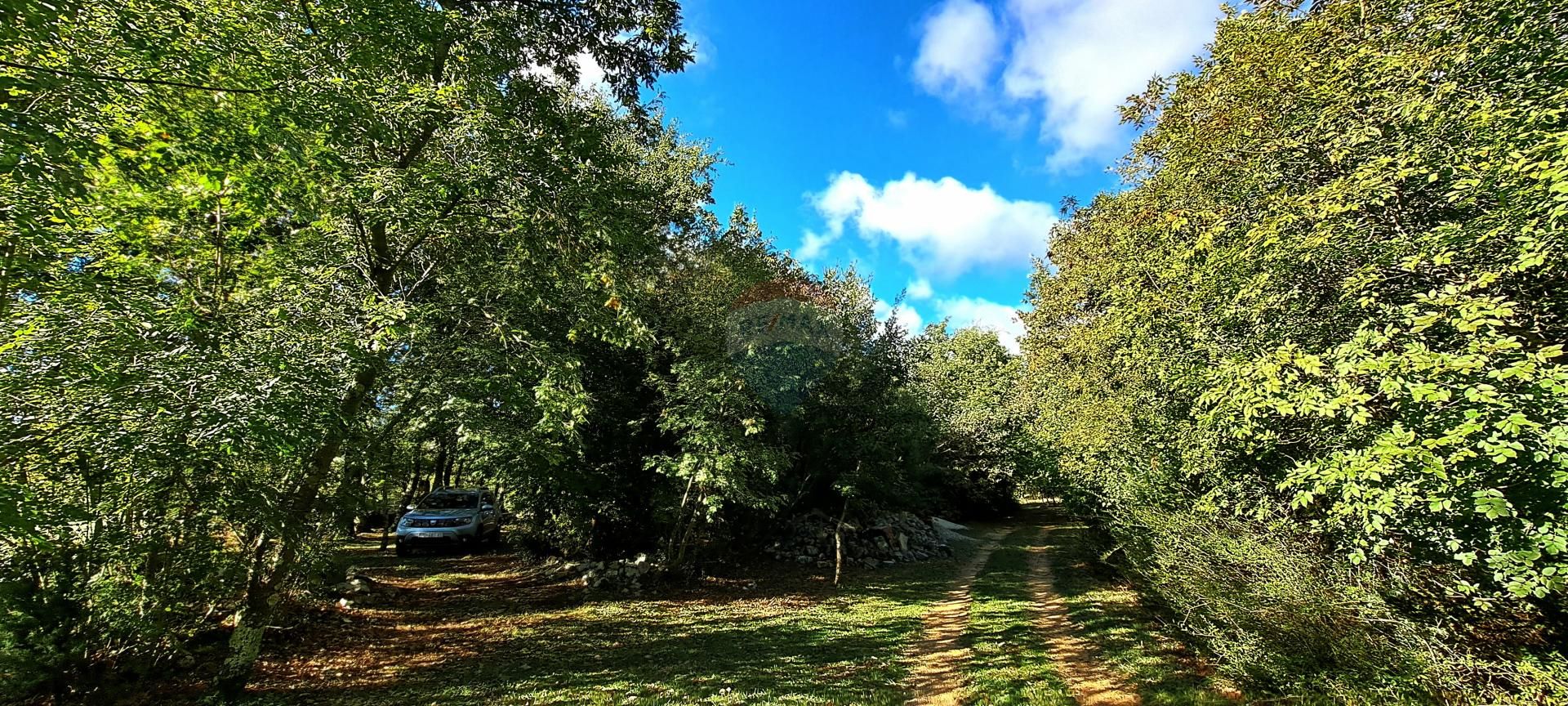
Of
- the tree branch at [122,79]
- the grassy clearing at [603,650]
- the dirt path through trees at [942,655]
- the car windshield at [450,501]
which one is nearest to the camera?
the tree branch at [122,79]

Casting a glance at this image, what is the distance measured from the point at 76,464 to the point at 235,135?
2.71 m

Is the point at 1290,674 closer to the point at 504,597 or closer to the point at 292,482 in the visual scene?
the point at 292,482

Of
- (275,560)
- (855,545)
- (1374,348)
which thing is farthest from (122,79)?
(855,545)

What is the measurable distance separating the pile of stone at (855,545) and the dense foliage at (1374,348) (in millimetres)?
9264

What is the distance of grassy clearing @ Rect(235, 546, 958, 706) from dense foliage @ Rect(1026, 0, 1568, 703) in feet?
13.3

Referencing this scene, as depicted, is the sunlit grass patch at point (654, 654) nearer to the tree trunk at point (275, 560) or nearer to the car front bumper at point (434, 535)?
the tree trunk at point (275, 560)

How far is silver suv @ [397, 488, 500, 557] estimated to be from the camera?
14.3m

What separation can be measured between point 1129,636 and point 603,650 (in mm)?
7713

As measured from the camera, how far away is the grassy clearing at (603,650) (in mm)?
6070

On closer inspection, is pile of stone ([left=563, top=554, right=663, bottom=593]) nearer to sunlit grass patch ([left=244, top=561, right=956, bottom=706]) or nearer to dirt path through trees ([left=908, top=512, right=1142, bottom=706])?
sunlit grass patch ([left=244, top=561, right=956, bottom=706])

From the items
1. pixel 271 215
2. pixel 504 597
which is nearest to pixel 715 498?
pixel 504 597

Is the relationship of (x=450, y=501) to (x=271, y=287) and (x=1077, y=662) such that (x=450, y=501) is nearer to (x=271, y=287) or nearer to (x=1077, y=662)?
(x=271, y=287)

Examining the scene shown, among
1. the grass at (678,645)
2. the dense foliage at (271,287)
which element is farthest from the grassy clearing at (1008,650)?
the dense foliage at (271,287)

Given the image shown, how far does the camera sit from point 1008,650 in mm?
7824
